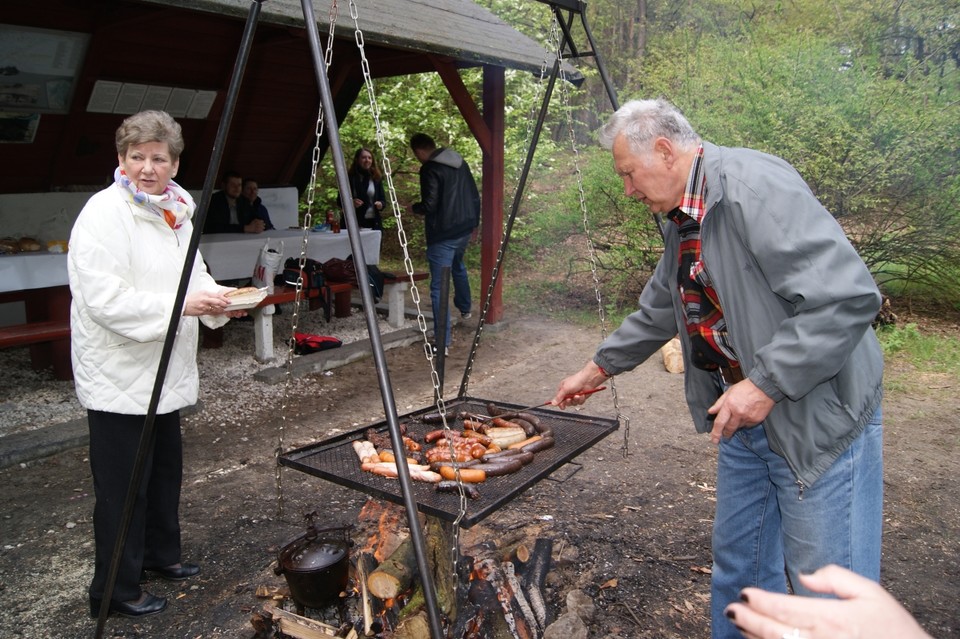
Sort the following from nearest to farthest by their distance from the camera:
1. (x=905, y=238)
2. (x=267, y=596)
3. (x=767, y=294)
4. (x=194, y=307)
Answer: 1. (x=767, y=294)
2. (x=194, y=307)
3. (x=267, y=596)
4. (x=905, y=238)

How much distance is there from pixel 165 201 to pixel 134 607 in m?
1.78

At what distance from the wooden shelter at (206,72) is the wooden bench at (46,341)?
2.30 m

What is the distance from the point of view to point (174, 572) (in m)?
3.43

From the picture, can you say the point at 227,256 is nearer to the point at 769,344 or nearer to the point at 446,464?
the point at 446,464

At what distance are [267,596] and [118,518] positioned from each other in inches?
28.6

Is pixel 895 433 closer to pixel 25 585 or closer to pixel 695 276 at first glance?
pixel 695 276

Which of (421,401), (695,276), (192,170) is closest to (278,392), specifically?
(421,401)

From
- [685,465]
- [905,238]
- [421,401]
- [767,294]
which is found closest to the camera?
[767,294]

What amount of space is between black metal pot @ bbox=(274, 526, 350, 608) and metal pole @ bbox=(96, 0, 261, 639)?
63cm

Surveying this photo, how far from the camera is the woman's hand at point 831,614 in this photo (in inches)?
31.6

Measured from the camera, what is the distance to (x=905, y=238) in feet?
27.0

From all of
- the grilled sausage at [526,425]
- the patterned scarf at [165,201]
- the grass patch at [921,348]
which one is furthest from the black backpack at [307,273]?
the grass patch at [921,348]

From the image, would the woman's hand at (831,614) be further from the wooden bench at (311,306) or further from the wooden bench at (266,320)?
the wooden bench at (266,320)

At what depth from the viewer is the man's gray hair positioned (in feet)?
7.64
